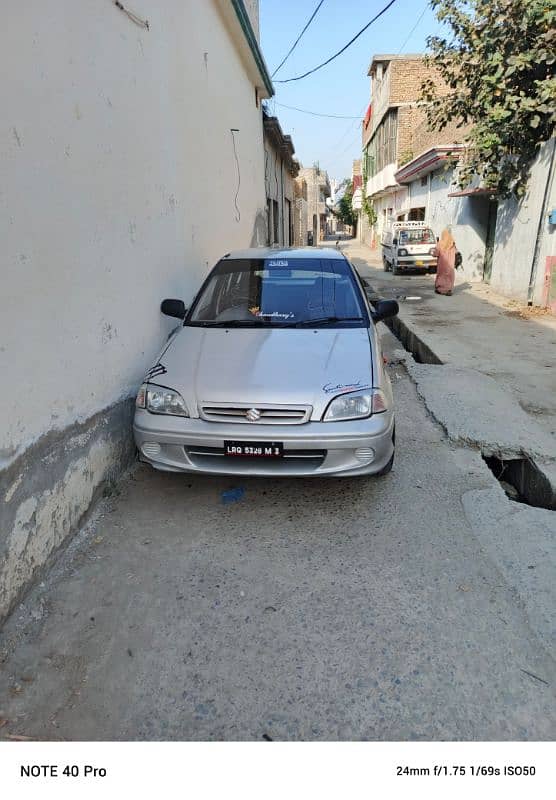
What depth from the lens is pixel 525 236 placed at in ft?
38.2

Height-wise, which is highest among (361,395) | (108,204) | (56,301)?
(108,204)

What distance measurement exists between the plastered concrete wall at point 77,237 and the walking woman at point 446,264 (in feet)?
31.6

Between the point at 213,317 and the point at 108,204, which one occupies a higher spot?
the point at 108,204

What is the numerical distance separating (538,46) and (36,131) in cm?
1052

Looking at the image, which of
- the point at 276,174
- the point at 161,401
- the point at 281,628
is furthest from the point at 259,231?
the point at 281,628

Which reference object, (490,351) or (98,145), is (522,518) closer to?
(98,145)

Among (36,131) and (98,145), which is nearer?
(36,131)

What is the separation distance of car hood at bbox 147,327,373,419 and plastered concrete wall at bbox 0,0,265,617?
538 mm

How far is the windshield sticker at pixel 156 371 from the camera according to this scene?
3498 millimetres

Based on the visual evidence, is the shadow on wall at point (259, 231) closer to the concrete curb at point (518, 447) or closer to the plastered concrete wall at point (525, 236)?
the plastered concrete wall at point (525, 236)

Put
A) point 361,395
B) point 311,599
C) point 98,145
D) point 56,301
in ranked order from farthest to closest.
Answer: point 98,145 → point 361,395 → point 56,301 → point 311,599

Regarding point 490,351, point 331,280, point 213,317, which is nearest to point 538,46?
point 490,351

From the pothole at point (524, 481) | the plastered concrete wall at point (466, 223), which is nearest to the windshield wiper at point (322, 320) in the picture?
the pothole at point (524, 481)

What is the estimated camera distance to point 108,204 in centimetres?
360
